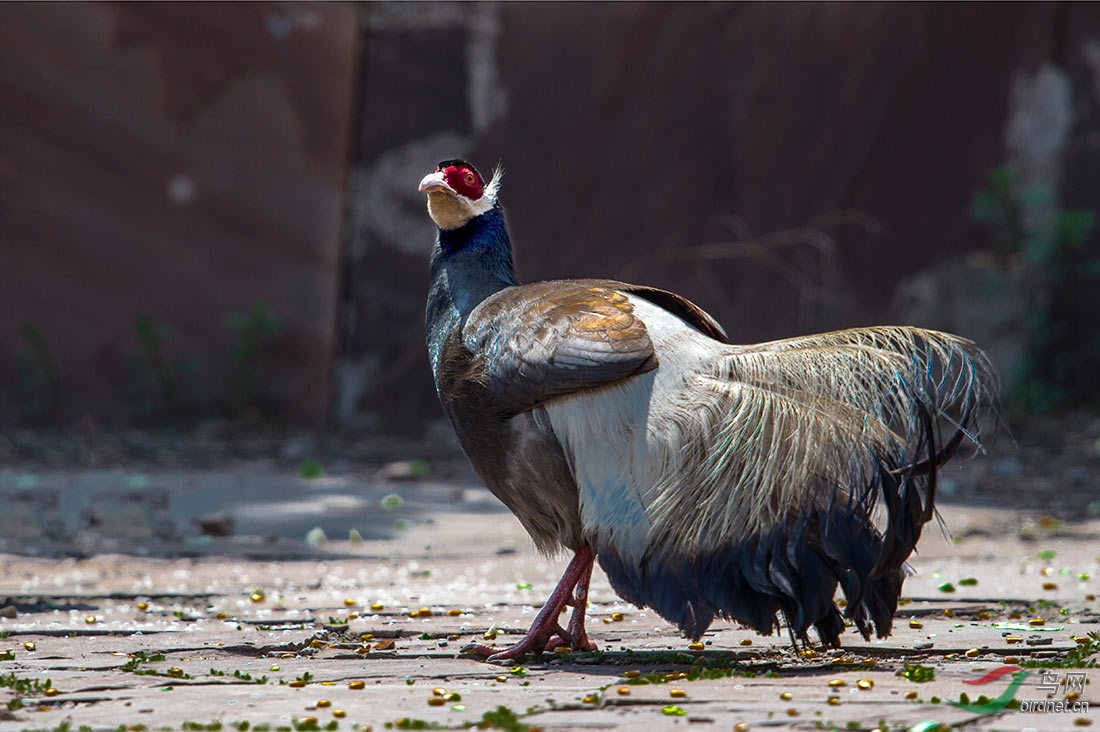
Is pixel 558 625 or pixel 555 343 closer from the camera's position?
pixel 555 343

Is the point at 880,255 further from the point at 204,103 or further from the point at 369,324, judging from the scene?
the point at 204,103

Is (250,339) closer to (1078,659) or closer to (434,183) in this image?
(434,183)

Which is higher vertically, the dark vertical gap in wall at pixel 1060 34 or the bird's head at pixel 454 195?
the dark vertical gap in wall at pixel 1060 34

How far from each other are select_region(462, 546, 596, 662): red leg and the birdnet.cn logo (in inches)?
41.9

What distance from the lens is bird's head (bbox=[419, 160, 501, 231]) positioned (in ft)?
12.9

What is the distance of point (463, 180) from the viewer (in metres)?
3.98

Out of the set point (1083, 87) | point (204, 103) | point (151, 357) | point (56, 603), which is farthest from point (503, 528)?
point (1083, 87)

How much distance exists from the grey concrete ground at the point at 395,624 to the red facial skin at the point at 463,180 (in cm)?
129

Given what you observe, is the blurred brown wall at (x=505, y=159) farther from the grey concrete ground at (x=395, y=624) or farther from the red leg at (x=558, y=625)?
the red leg at (x=558, y=625)

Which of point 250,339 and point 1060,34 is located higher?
point 1060,34

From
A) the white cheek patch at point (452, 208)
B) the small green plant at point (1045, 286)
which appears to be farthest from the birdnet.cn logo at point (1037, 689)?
the small green plant at point (1045, 286)

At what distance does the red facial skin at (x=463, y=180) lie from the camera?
3.97 metres

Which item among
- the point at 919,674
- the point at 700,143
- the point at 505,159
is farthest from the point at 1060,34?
the point at 919,674

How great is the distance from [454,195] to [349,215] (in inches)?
171
